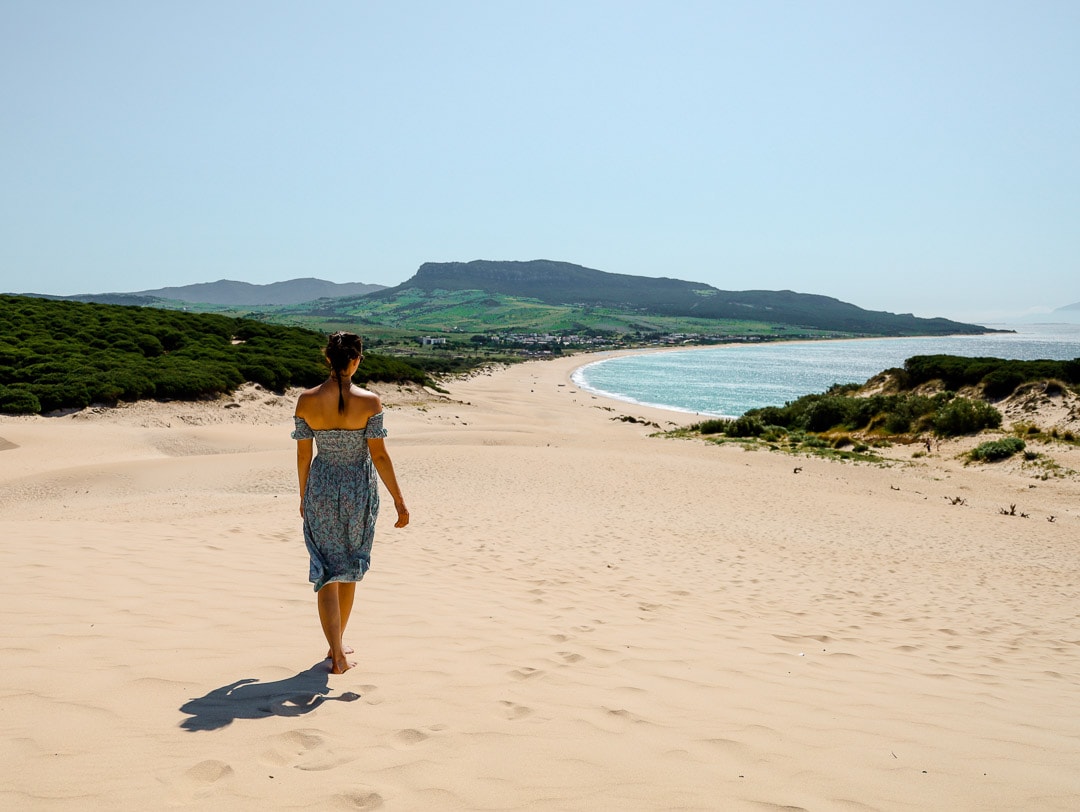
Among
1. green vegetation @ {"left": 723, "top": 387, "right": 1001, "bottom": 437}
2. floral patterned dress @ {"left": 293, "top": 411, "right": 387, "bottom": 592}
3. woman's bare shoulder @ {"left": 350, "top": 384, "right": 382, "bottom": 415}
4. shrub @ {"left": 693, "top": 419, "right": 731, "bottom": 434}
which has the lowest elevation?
shrub @ {"left": 693, "top": 419, "right": 731, "bottom": 434}

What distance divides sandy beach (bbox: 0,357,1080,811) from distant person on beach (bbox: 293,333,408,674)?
0.62m

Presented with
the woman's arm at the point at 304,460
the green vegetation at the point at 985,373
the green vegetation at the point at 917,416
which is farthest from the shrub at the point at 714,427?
the woman's arm at the point at 304,460

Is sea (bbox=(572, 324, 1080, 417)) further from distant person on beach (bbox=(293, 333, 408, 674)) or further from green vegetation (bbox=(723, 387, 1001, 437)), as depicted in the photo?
distant person on beach (bbox=(293, 333, 408, 674))

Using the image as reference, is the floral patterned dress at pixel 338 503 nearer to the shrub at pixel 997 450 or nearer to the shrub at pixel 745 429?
the shrub at pixel 997 450

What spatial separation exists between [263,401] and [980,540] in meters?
25.7

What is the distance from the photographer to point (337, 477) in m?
4.23

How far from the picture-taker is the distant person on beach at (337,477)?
13.7 feet

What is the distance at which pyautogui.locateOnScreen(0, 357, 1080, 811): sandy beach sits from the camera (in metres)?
3.07

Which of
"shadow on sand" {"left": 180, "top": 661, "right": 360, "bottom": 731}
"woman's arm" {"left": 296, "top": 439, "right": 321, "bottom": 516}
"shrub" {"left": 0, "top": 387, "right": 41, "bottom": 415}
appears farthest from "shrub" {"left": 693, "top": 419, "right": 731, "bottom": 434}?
"shadow on sand" {"left": 180, "top": 661, "right": 360, "bottom": 731}

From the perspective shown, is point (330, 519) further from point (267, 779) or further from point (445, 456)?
point (445, 456)

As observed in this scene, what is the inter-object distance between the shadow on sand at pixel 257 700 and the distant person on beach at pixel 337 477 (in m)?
0.30

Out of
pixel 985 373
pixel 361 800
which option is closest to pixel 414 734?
pixel 361 800

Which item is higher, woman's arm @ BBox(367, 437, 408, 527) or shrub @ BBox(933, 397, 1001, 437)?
woman's arm @ BBox(367, 437, 408, 527)

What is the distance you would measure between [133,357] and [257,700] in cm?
3021
